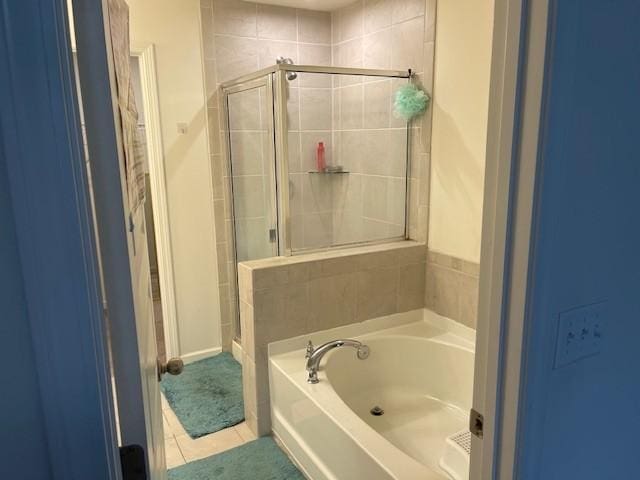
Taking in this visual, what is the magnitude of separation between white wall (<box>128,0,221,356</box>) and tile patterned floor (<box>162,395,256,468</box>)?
789 millimetres

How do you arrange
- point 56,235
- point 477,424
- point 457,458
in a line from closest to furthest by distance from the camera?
point 56,235 → point 477,424 → point 457,458

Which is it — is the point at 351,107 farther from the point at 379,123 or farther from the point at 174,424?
the point at 174,424

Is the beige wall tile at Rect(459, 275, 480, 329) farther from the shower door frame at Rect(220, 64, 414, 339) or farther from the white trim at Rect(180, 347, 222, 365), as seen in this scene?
the white trim at Rect(180, 347, 222, 365)

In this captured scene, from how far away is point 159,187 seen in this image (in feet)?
9.97

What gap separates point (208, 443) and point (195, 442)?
69 millimetres

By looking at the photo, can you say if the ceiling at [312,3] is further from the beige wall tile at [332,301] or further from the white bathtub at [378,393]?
the white bathtub at [378,393]

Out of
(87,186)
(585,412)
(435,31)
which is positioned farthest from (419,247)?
(87,186)

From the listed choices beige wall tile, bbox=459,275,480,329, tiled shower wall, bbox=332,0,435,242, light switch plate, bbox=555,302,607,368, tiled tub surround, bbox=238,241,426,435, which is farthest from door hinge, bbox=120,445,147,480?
tiled shower wall, bbox=332,0,435,242

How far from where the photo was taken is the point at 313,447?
2.15m

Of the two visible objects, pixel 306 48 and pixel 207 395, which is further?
pixel 306 48

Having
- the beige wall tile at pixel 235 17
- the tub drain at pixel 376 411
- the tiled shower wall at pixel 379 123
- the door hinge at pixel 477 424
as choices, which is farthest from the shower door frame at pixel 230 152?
the door hinge at pixel 477 424

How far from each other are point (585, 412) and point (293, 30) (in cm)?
293

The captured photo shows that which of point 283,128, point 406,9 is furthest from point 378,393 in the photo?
point 406,9

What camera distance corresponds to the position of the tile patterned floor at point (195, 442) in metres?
2.38
